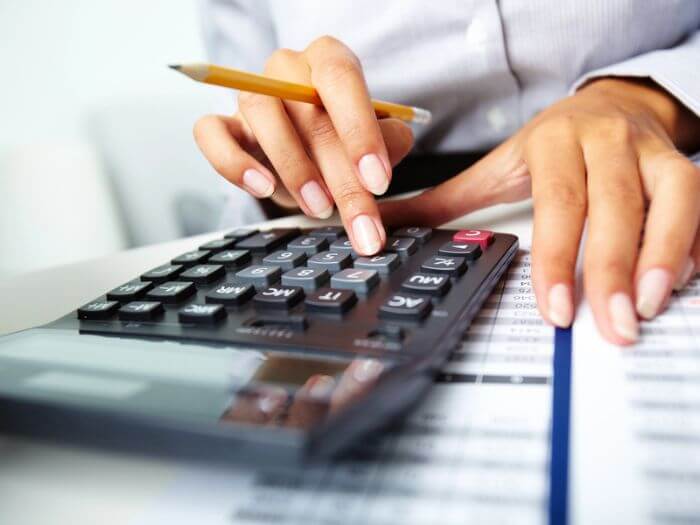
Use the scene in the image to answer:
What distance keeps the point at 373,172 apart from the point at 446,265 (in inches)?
3.3

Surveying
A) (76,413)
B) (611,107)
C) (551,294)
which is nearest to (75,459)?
(76,413)

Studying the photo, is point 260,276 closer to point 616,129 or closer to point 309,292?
point 309,292

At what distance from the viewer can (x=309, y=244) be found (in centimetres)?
29

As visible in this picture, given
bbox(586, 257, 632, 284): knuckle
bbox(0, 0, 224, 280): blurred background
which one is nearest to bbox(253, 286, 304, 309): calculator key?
bbox(586, 257, 632, 284): knuckle

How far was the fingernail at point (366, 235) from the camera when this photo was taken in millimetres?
270

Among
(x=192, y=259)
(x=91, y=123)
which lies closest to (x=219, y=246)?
(x=192, y=259)

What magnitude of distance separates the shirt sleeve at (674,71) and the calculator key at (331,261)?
244 millimetres

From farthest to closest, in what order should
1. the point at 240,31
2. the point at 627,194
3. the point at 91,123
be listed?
the point at 91,123
the point at 240,31
the point at 627,194

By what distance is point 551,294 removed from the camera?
0.22 meters

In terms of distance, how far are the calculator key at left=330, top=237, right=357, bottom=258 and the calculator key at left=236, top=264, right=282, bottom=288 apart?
0.11ft

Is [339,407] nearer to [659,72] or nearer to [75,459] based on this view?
[75,459]

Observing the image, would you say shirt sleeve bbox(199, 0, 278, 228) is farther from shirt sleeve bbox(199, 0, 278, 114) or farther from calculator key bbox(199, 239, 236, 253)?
calculator key bbox(199, 239, 236, 253)

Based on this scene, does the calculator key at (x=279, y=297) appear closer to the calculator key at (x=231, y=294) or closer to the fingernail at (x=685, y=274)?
the calculator key at (x=231, y=294)

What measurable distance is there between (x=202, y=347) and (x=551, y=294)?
0.13m
